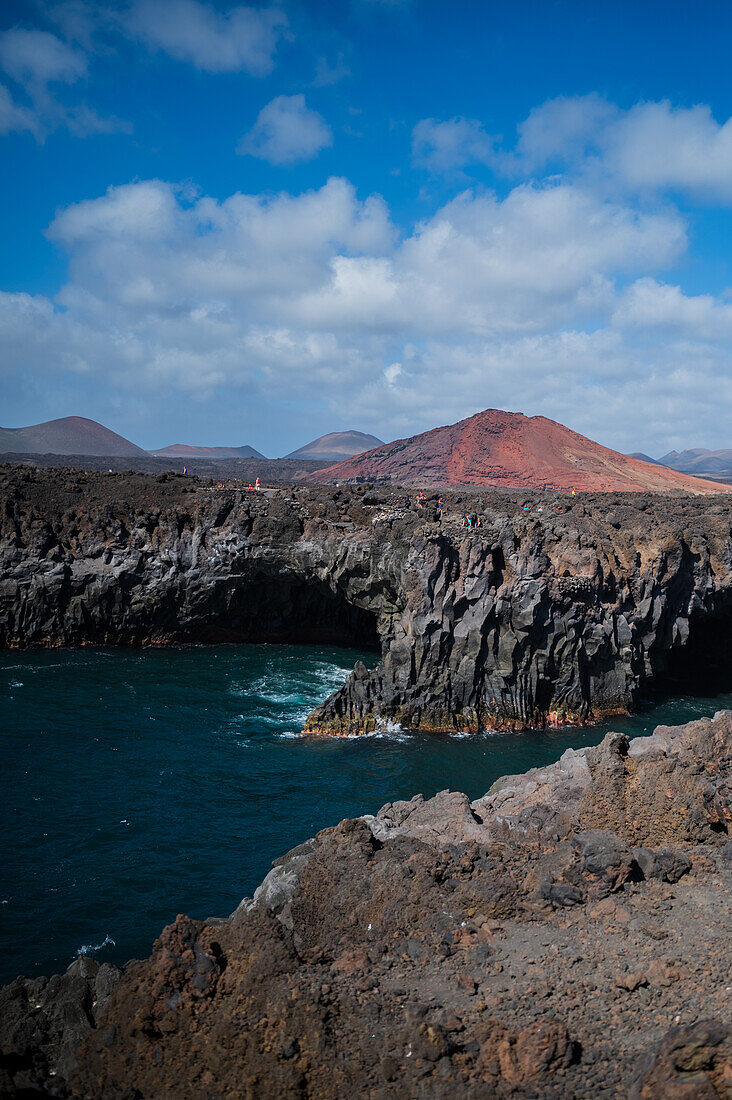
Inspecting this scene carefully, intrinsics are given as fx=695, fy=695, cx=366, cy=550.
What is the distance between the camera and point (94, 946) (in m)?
18.7

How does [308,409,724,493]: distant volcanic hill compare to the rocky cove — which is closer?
the rocky cove

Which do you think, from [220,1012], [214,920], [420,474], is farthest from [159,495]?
[420,474]

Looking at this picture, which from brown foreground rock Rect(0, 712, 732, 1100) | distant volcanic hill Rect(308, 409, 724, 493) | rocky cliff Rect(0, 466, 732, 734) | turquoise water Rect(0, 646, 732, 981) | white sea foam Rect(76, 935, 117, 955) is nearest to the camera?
brown foreground rock Rect(0, 712, 732, 1100)

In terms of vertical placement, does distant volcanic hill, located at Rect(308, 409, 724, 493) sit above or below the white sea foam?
above

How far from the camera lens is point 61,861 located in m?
22.7

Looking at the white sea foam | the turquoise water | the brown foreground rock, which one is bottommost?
the white sea foam

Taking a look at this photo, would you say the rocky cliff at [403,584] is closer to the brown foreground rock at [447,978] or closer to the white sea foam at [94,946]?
the white sea foam at [94,946]

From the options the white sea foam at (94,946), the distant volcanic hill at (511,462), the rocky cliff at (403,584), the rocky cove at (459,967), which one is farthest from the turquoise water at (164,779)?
the distant volcanic hill at (511,462)

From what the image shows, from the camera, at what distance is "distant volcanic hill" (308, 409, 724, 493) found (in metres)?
100

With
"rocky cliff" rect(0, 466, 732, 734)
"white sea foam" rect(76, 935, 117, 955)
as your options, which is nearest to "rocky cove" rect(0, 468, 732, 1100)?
"white sea foam" rect(76, 935, 117, 955)

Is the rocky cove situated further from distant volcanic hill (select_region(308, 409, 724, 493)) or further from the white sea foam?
distant volcanic hill (select_region(308, 409, 724, 493))

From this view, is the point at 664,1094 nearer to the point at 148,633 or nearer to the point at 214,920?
the point at 214,920

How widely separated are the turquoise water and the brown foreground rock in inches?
243

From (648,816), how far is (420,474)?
328ft
